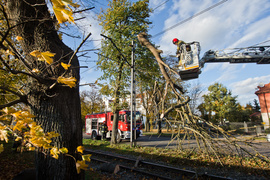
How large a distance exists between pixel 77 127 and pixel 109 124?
1577cm

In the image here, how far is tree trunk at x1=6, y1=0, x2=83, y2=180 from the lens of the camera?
2.23 meters

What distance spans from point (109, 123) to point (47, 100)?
16.0 m

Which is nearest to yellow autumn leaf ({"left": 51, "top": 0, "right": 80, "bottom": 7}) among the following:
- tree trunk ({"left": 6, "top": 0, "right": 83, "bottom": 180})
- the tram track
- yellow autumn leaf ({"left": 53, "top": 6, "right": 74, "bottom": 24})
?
yellow autumn leaf ({"left": 53, "top": 6, "right": 74, "bottom": 24})

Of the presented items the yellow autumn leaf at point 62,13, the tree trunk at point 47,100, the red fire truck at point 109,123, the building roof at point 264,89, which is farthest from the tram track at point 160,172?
the building roof at point 264,89

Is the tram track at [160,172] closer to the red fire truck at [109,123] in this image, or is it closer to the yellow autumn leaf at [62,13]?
the yellow autumn leaf at [62,13]

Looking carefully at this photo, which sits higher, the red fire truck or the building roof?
the building roof

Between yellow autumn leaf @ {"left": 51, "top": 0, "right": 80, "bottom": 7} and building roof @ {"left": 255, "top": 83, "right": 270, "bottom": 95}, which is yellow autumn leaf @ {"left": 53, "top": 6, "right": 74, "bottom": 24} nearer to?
yellow autumn leaf @ {"left": 51, "top": 0, "right": 80, "bottom": 7}

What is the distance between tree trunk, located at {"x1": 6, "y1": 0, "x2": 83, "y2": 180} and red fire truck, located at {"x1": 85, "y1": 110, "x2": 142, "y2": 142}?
43.3 ft

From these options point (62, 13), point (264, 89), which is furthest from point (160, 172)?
point (264, 89)

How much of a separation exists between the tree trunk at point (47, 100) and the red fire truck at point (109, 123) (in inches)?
520

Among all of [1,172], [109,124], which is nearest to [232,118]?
[109,124]

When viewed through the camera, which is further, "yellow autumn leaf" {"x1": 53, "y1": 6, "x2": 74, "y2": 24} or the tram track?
the tram track

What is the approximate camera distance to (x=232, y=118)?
34375mm

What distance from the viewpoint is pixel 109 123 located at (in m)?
17.8
